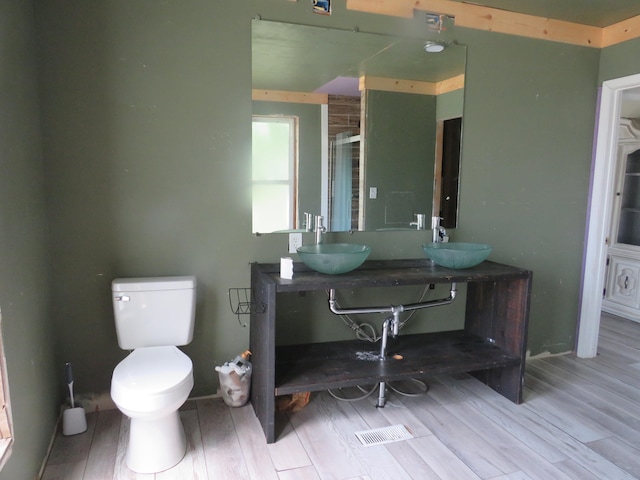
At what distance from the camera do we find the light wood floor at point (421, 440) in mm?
2031

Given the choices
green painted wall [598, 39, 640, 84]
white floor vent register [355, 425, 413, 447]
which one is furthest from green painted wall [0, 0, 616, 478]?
green painted wall [598, 39, 640, 84]

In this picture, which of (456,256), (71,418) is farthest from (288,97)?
(71,418)

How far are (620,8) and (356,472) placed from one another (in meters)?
3.18

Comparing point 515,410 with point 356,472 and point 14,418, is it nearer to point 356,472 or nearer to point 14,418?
point 356,472

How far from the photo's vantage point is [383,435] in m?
2.33

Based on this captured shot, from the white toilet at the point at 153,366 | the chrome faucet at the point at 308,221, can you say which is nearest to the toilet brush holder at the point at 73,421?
the white toilet at the point at 153,366

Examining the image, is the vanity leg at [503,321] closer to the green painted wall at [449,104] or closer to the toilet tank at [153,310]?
the green painted wall at [449,104]

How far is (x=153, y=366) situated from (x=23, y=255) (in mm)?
737

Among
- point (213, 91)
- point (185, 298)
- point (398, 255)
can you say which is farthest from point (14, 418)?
point (398, 255)

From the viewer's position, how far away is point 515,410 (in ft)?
8.57

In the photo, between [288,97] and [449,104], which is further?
[449,104]

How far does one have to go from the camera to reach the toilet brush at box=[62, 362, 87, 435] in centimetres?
225

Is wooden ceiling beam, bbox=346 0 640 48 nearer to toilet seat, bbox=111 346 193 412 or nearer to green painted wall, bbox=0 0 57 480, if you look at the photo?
green painted wall, bbox=0 0 57 480

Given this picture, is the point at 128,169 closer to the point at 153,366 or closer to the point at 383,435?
the point at 153,366
